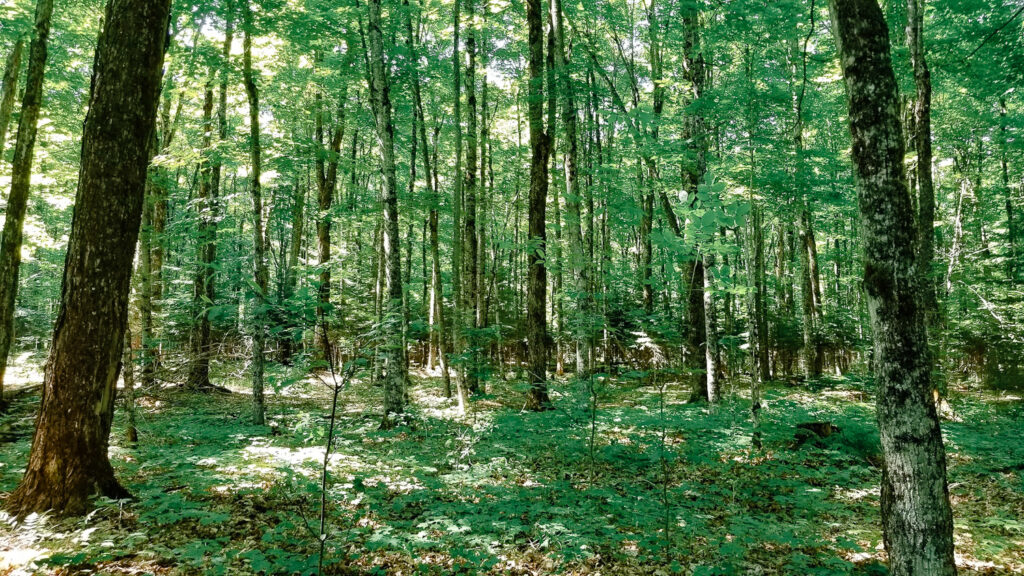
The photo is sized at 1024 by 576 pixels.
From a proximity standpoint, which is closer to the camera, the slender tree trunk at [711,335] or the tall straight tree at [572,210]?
the slender tree trunk at [711,335]

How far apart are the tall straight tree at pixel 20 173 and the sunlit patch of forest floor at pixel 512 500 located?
208cm

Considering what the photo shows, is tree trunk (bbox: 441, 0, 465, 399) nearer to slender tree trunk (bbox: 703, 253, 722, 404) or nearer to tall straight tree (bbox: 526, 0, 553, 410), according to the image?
tall straight tree (bbox: 526, 0, 553, 410)

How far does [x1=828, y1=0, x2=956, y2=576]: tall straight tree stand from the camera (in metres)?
3.06

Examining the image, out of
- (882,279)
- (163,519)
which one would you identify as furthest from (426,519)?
(882,279)

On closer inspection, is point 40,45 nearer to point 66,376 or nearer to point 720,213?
point 66,376

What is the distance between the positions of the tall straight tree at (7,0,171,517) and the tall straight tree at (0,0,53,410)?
5.59 meters

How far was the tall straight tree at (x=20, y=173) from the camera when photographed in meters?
7.84

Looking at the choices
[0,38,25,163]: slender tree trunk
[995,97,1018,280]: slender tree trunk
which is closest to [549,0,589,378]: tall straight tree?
[0,38,25,163]: slender tree trunk

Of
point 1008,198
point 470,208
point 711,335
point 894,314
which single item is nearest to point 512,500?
point 894,314

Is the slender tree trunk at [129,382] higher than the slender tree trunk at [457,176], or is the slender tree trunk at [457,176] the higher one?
the slender tree trunk at [457,176]

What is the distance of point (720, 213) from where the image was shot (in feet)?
13.4

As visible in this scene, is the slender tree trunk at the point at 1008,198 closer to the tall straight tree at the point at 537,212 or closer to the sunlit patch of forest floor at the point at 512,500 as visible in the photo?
the sunlit patch of forest floor at the point at 512,500

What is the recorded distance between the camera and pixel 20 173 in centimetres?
804

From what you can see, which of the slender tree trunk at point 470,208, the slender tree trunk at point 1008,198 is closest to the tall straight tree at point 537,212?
the slender tree trunk at point 470,208
